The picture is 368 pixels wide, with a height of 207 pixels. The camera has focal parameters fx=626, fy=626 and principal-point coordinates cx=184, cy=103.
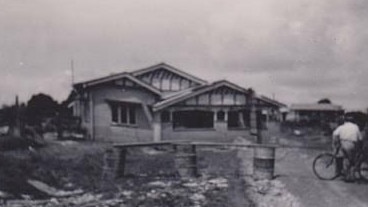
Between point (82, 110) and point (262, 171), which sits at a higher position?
point (82, 110)

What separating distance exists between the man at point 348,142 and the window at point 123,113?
18653mm

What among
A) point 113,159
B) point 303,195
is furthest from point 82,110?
point 303,195

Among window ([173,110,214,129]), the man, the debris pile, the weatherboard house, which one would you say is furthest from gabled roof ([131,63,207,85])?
the man

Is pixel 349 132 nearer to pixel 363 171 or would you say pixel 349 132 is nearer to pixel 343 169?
pixel 343 169

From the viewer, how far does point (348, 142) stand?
13.7m

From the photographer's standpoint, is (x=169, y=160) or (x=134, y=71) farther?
(x=134, y=71)

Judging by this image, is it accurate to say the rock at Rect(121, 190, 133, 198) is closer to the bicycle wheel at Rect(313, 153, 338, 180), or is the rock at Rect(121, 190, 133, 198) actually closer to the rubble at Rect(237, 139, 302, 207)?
the rubble at Rect(237, 139, 302, 207)

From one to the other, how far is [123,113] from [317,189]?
19852 millimetres

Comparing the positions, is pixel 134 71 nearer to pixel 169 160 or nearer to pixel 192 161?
pixel 169 160

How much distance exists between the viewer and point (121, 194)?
1300cm

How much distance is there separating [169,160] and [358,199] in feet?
34.0

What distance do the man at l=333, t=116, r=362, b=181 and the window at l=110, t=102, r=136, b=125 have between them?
18653mm

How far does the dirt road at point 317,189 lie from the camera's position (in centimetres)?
1127

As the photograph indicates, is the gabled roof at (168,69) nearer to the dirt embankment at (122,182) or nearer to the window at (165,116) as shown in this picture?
the window at (165,116)
